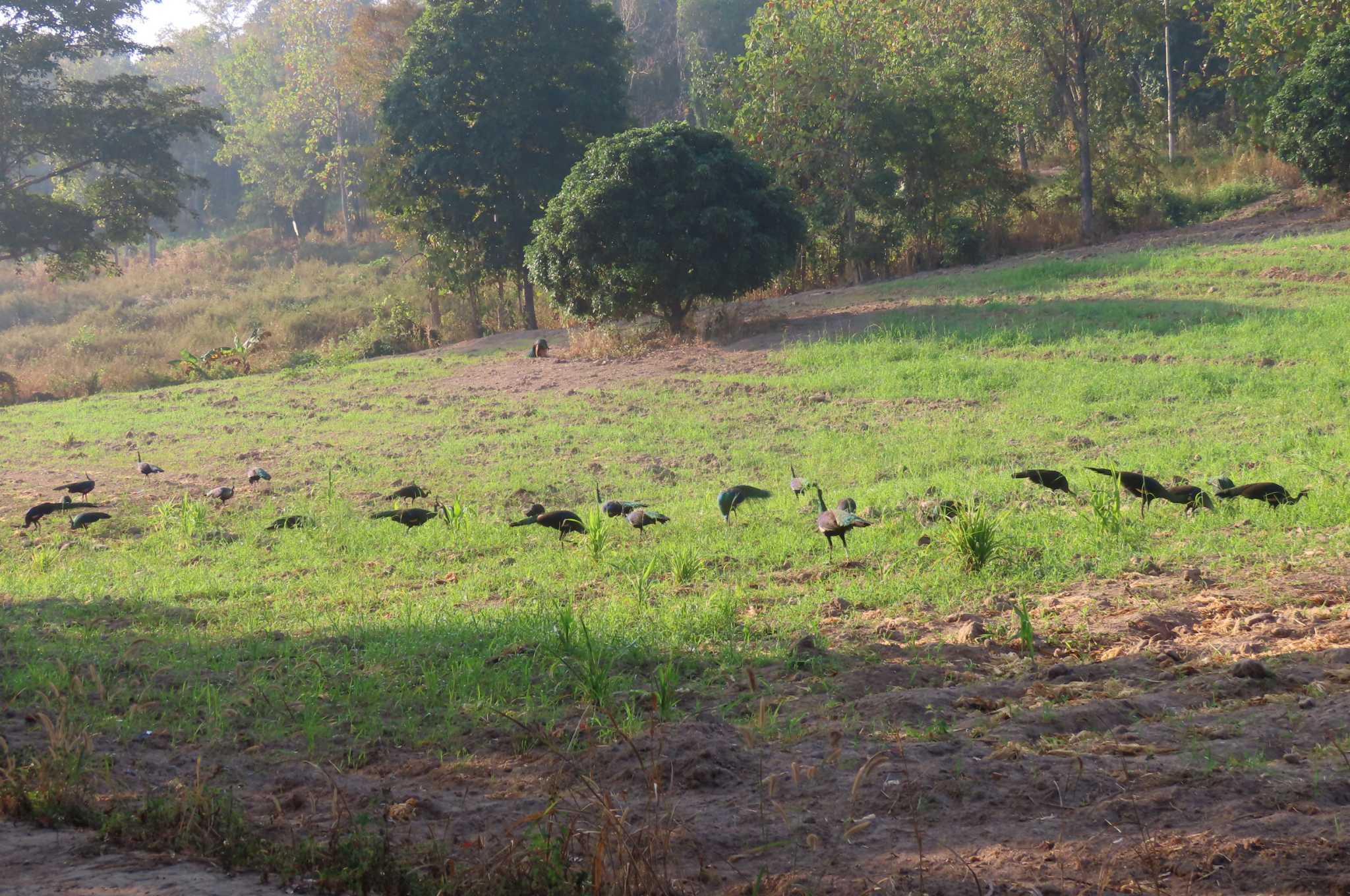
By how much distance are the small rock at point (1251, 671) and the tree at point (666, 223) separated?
1361 cm

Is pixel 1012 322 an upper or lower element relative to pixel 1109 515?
upper

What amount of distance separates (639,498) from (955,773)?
20.3 feet

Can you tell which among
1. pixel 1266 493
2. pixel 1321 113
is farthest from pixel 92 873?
pixel 1321 113

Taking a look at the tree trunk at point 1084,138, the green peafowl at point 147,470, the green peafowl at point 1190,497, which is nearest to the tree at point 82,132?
the green peafowl at point 147,470

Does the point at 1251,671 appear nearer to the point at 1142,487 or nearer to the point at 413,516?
the point at 1142,487

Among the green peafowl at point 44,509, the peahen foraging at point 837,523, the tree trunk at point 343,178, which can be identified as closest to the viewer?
the peahen foraging at point 837,523

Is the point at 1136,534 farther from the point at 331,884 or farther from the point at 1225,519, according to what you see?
the point at 331,884

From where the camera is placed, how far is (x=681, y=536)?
25.6ft

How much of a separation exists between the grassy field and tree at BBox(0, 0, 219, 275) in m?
10.6

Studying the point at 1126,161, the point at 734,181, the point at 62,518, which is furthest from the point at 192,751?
the point at 1126,161

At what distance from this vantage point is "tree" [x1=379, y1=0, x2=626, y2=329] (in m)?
22.3

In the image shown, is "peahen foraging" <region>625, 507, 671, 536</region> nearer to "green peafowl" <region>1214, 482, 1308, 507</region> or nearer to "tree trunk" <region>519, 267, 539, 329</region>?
"green peafowl" <region>1214, 482, 1308, 507</region>

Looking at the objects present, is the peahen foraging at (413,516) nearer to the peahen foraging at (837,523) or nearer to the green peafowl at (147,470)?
the peahen foraging at (837,523)

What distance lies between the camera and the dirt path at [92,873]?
2881 mm
